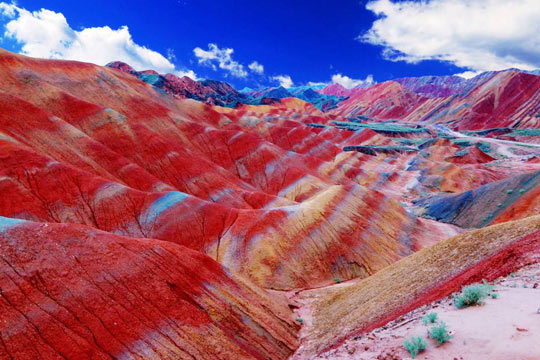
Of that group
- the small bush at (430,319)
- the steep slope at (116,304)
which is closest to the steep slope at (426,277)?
the steep slope at (116,304)

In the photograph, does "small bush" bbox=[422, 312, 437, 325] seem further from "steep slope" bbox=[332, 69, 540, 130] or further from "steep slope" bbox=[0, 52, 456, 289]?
"steep slope" bbox=[332, 69, 540, 130]

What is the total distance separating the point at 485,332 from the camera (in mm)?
6285

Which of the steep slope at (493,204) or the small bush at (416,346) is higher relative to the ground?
the steep slope at (493,204)

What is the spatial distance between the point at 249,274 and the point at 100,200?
18.4 metres

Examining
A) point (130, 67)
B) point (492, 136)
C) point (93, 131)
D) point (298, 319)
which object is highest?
point (130, 67)

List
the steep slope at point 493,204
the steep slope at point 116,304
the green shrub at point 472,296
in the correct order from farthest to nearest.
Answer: the steep slope at point 493,204 → the steep slope at point 116,304 → the green shrub at point 472,296

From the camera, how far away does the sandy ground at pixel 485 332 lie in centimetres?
567

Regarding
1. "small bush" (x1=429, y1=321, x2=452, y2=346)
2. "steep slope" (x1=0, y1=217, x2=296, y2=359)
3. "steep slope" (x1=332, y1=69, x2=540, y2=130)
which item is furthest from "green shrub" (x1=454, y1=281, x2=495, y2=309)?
"steep slope" (x1=332, y1=69, x2=540, y2=130)

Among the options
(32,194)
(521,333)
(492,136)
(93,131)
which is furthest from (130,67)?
(521,333)

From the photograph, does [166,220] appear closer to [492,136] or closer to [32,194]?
[32,194]

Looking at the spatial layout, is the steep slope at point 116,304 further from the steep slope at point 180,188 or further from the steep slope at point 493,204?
the steep slope at point 493,204

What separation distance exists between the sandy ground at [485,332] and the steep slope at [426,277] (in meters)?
2.60

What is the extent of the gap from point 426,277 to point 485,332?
1036 cm

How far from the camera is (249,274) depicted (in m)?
28.8
